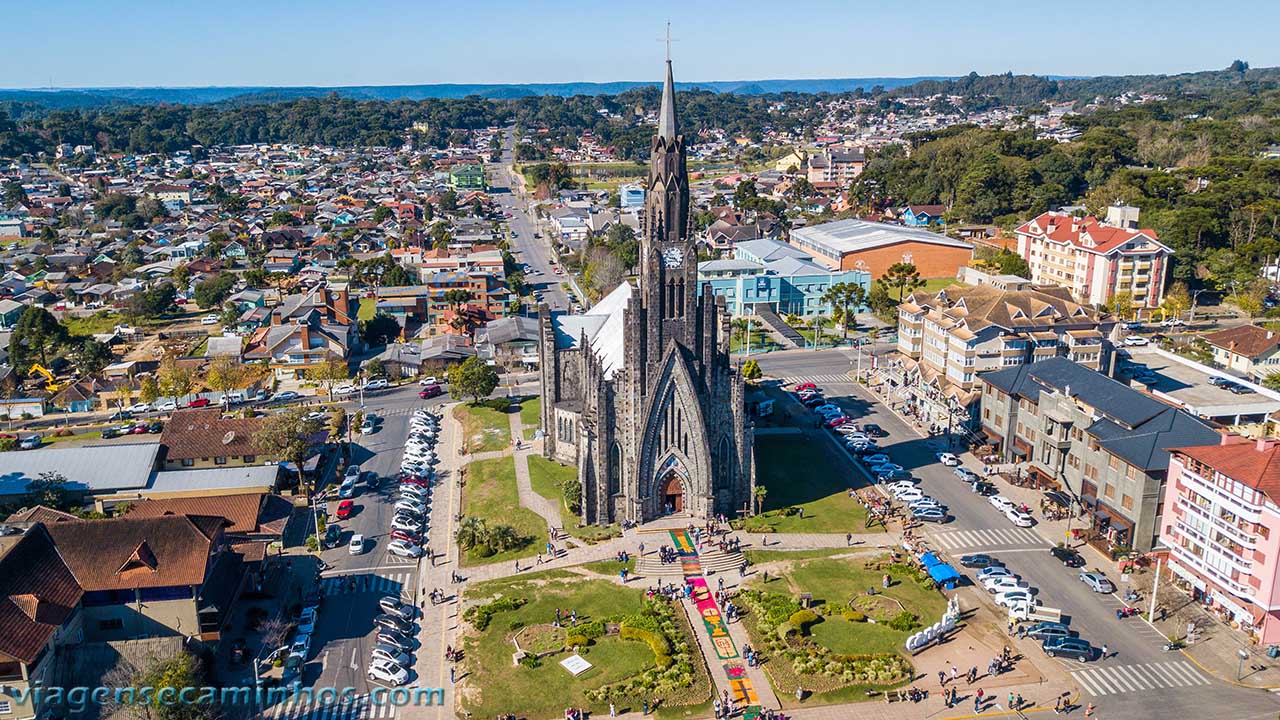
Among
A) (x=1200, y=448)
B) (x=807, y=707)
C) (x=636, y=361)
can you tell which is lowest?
(x=807, y=707)

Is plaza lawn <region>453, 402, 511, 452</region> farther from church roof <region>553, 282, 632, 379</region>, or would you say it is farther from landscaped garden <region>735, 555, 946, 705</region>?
landscaped garden <region>735, 555, 946, 705</region>

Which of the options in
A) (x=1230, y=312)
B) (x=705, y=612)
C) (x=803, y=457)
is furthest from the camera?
(x=1230, y=312)

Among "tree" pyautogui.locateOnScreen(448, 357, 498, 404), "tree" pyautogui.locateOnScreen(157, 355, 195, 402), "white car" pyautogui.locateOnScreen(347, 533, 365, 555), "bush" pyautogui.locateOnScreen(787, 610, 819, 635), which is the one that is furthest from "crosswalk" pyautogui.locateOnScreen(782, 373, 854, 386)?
"tree" pyautogui.locateOnScreen(157, 355, 195, 402)

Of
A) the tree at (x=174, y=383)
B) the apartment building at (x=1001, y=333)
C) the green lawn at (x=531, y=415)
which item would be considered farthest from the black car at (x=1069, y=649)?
the tree at (x=174, y=383)

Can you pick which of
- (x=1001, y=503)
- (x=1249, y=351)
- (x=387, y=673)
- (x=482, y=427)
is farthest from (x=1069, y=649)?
(x=1249, y=351)

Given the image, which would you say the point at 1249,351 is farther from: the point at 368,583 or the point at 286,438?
the point at 286,438

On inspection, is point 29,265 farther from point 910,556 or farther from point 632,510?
point 910,556

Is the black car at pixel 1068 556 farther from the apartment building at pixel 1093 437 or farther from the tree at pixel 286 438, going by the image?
the tree at pixel 286 438

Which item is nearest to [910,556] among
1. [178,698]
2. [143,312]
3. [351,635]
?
[351,635]
